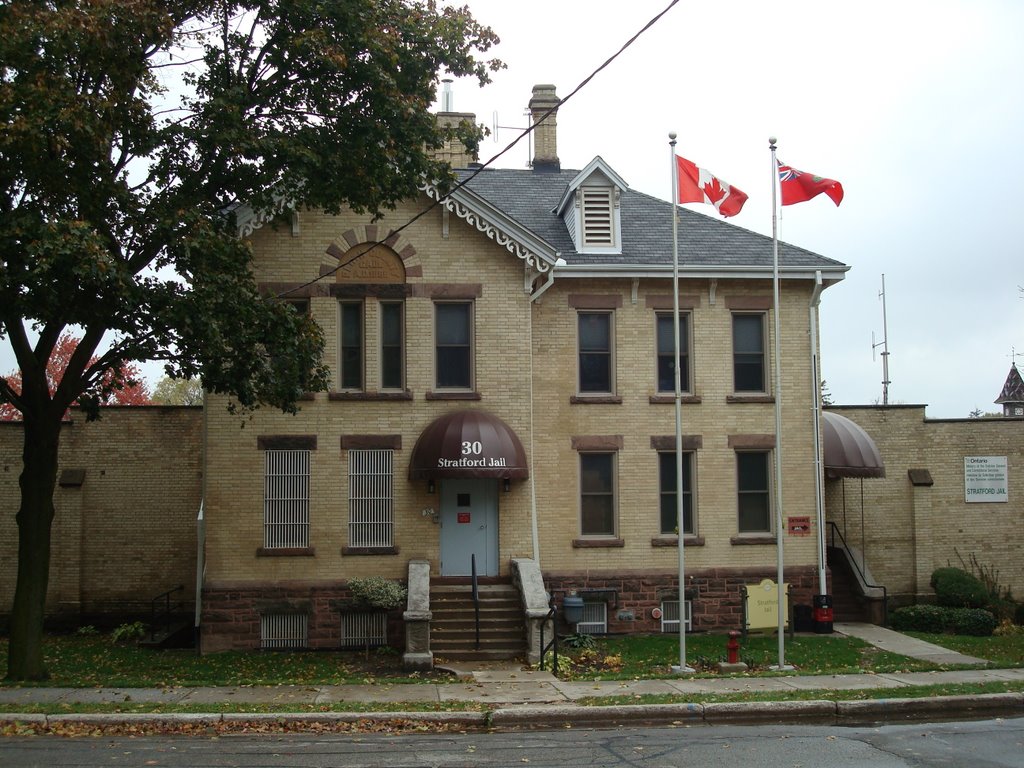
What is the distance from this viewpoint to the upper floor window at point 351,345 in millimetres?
21609

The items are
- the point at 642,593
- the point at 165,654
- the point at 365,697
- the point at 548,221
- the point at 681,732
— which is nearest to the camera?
the point at 681,732

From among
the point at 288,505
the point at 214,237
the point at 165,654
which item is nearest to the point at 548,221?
the point at 288,505

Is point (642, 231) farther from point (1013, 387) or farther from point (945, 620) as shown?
point (1013, 387)

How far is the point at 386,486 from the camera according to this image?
21250 millimetres

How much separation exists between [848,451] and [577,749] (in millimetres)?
14236

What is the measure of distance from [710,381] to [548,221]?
18.0 ft

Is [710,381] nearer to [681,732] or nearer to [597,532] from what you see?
[597,532]

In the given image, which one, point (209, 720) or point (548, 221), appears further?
point (548, 221)

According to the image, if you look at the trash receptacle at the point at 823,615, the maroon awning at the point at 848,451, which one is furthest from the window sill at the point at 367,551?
the maroon awning at the point at 848,451

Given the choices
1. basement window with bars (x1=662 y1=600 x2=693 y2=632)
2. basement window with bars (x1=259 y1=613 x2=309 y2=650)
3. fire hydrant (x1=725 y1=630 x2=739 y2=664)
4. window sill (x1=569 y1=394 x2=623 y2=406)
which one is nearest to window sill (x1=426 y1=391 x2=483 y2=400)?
window sill (x1=569 y1=394 x2=623 y2=406)

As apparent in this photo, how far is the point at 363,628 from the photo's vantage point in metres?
20.9

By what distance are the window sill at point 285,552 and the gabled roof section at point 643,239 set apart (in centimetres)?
766


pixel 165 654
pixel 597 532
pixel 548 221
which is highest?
pixel 548 221

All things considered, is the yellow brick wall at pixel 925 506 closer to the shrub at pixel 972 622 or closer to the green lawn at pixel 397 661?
the shrub at pixel 972 622
